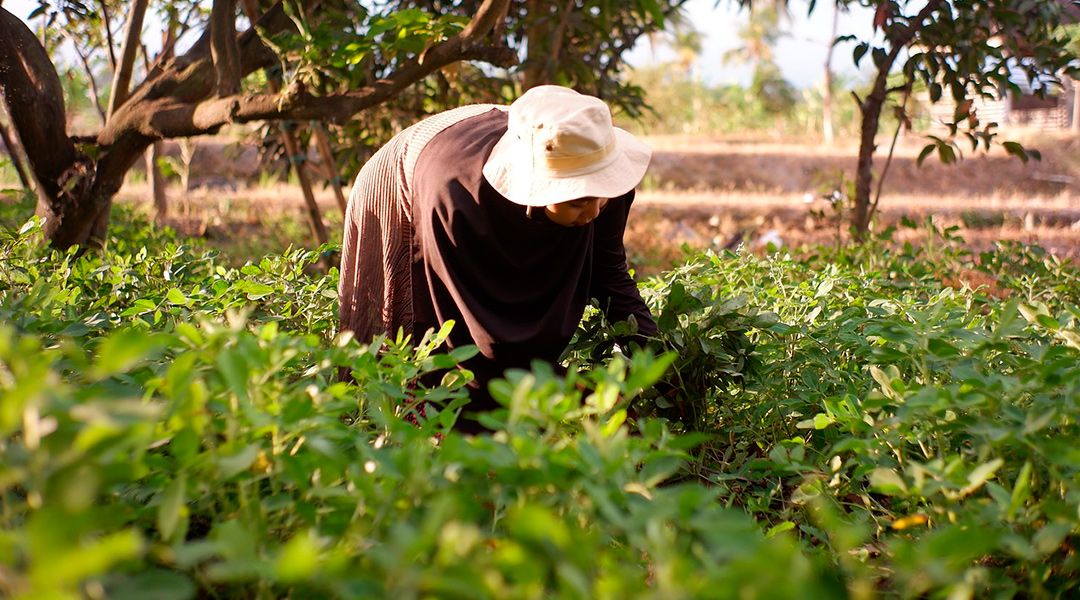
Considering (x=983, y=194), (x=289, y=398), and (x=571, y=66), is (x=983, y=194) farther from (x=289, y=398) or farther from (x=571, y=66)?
(x=289, y=398)

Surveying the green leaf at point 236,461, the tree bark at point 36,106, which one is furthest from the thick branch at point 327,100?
the green leaf at point 236,461

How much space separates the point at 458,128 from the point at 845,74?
2510 cm

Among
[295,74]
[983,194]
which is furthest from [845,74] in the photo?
[295,74]

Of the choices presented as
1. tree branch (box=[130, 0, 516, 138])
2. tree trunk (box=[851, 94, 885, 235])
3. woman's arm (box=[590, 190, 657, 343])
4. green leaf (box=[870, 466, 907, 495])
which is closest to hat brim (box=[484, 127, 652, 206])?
woman's arm (box=[590, 190, 657, 343])

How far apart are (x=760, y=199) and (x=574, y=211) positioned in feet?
26.1

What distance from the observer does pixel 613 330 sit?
215 cm

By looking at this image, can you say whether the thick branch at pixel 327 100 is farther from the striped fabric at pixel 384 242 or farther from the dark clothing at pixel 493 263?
the dark clothing at pixel 493 263

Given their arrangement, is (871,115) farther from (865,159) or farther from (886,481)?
(886,481)

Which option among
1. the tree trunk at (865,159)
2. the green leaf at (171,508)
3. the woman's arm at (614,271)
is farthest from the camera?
the tree trunk at (865,159)

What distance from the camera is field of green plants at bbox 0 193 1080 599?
0.71 metres

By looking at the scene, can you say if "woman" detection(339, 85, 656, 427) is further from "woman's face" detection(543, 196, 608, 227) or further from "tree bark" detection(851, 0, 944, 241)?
"tree bark" detection(851, 0, 944, 241)

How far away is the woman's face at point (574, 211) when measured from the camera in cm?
193

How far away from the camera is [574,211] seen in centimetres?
195

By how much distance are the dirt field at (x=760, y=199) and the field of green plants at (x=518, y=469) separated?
288cm
